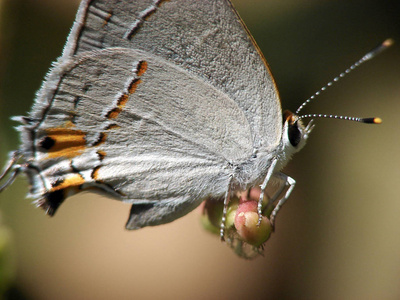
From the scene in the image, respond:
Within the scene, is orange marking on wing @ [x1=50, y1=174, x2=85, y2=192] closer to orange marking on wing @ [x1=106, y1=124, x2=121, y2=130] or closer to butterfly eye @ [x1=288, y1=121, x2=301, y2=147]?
orange marking on wing @ [x1=106, y1=124, x2=121, y2=130]

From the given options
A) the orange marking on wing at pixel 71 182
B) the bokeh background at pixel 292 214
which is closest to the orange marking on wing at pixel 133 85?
the orange marking on wing at pixel 71 182

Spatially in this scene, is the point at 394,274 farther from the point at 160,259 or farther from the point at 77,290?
the point at 77,290

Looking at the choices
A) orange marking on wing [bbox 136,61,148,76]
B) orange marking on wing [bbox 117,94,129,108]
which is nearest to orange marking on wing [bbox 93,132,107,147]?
orange marking on wing [bbox 117,94,129,108]

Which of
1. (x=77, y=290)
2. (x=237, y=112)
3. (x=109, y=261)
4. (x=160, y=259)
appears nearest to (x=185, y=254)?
(x=160, y=259)

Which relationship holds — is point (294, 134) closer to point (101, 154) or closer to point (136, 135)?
point (136, 135)

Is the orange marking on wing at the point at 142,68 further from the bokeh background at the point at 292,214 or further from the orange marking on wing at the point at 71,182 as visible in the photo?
the bokeh background at the point at 292,214

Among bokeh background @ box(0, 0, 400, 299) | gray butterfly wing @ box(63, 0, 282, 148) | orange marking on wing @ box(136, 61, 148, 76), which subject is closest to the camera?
gray butterfly wing @ box(63, 0, 282, 148)
